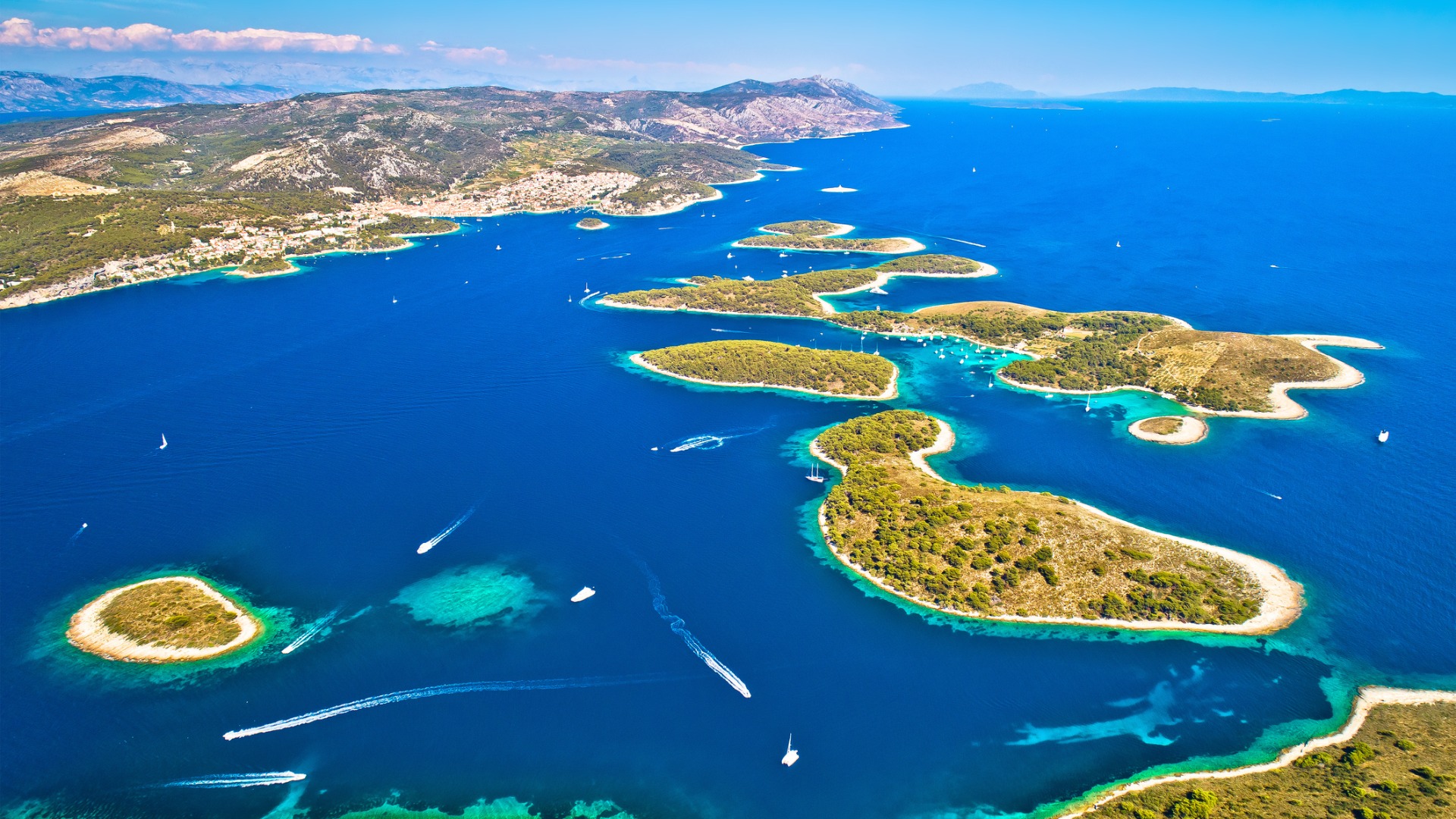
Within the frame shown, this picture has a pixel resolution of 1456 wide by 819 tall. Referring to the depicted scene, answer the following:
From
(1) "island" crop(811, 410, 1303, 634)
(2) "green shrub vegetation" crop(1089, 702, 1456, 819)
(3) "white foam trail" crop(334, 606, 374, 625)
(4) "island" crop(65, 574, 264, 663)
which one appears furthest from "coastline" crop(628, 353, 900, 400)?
(4) "island" crop(65, 574, 264, 663)

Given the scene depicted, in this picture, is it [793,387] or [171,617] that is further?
[793,387]

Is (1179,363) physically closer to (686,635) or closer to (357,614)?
(686,635)

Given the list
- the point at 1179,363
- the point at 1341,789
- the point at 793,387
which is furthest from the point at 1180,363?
the point at 1341,789

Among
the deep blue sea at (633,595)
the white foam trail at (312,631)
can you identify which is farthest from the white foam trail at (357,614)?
the white foam trail at (312,631)

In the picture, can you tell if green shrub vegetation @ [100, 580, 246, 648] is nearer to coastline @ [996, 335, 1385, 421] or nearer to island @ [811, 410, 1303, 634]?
island @ [811, 410, 1303, 634]

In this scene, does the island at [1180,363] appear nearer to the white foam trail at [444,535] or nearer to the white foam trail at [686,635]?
the white foam trail at [686,635]
